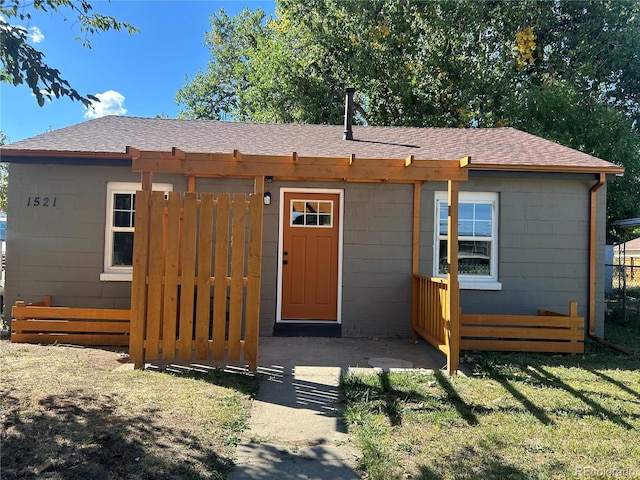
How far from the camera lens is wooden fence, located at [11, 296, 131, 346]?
5844 mm

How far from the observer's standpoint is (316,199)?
705 cm

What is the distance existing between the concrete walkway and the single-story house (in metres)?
0.75

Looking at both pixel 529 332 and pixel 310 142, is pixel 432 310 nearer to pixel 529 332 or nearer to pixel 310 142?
pixel 529 332

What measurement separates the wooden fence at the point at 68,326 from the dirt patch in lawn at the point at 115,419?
2.77 feet

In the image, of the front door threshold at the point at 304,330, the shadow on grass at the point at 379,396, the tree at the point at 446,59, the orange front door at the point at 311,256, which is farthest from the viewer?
the tree at the point at 446,59

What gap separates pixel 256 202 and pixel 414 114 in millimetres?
13922

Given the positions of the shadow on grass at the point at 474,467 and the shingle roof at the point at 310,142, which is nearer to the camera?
the shadow on grass at the point at 474,467

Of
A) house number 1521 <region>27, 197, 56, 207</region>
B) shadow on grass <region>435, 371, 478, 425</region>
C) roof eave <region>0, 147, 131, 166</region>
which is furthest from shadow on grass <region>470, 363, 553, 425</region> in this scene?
house number 1521 <region>27, 197, 56, 207</region>

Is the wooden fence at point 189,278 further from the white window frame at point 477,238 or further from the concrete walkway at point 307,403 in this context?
the white window frame at point 477,238

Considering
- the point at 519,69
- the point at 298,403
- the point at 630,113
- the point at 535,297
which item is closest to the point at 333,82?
the point at 519,69

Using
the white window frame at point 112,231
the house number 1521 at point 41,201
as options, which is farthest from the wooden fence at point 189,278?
the house number 1521 at point 41,201

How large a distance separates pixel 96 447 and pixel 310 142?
237 inches

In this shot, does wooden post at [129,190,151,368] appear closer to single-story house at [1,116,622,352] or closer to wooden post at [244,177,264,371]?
wooden post at [244,177,264,371]

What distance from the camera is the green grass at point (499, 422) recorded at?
282cm
